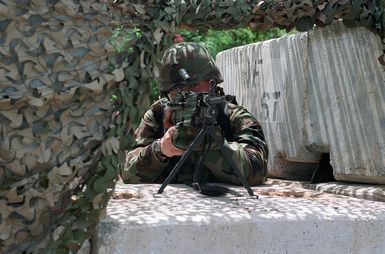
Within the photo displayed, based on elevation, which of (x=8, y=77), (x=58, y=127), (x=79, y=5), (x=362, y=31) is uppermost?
(x=362, y=31)

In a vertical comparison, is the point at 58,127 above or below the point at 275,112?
below

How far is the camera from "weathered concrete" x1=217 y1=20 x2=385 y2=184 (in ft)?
8.87

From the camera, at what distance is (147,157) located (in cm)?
307

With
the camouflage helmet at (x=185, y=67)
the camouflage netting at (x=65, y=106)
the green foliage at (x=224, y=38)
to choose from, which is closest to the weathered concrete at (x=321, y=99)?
the camouflage helmet at (x=185, y=67)

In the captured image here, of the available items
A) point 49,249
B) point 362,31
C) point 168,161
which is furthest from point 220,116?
point 49,249

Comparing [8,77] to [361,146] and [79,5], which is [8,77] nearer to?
[79,5]

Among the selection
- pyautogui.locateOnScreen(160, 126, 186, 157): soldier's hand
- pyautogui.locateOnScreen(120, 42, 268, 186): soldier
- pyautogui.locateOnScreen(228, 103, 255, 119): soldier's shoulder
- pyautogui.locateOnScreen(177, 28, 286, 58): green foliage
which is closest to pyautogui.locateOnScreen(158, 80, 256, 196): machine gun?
pyautogui.locateOnScreen(160, 126, 186, 157): soldier's hand

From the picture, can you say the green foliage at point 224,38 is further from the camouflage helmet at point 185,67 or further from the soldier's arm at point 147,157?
the camouflage helmet at point 185,67

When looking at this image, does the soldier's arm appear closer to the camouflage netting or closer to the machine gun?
the machine gun

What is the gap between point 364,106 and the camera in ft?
8.94

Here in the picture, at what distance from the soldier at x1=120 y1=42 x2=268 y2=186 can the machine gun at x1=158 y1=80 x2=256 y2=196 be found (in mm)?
210

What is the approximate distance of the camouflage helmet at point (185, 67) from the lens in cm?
303

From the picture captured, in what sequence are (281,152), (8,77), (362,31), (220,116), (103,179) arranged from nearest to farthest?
(8,77)
(103,179)
(362,31)
(220,116)
(281,152)

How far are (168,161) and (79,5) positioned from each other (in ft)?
4.29
